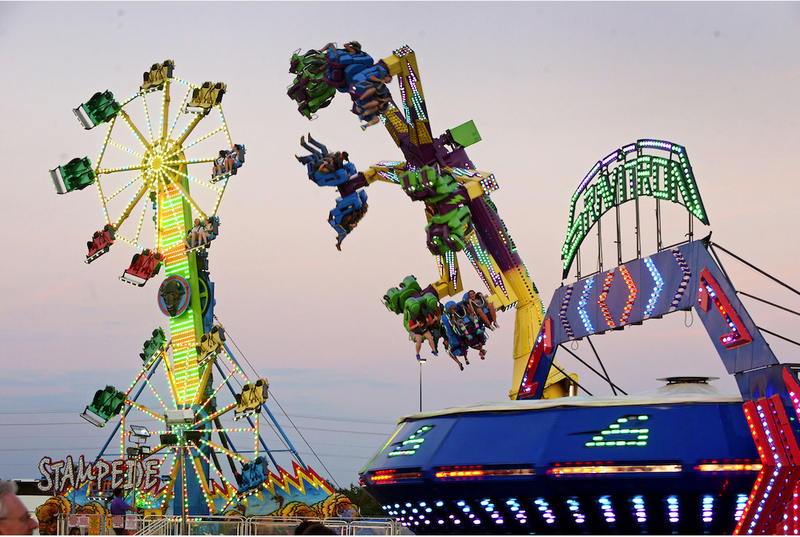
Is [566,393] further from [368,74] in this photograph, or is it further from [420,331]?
[368,74]

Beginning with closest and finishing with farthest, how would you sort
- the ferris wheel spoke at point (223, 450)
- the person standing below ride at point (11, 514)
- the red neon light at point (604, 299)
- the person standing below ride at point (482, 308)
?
the person standing below ride at point (11, 514) < the red neon light at point (604, 299) < the person standing below ride at point (482, 308) < the ferris wheel spoke at point (223, 450)

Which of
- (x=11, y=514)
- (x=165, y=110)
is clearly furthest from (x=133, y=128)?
(x=11, y=514)

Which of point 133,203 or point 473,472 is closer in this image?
point 473,472

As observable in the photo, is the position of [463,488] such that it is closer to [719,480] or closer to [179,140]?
[719,480]

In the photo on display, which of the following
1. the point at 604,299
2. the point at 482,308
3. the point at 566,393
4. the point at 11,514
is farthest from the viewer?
the point at 566,393

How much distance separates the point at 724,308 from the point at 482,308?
19.1 ft

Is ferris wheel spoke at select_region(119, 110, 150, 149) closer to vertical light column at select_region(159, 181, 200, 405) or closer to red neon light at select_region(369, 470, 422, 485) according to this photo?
vertical light column at select_region(159, 181, 200, 405)

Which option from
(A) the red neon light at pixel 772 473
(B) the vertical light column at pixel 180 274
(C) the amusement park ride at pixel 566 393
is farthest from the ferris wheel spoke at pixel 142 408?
(A) the red neon light at pixel 772 473

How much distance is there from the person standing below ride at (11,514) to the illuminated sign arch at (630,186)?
15592 mm

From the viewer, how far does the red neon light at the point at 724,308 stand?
54.3ft

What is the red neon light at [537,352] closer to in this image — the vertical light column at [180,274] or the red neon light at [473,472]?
the red neon light at [473,472]

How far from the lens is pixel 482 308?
21.3 meters

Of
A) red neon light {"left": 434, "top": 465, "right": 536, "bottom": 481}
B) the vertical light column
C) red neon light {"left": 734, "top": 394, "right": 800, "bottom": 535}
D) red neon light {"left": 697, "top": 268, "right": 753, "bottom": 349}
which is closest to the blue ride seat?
red neon light {"left": 697, "top": 268, "right": 753, "bottom": 349}

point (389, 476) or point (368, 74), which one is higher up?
point (368, 74)
